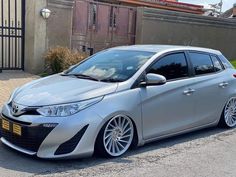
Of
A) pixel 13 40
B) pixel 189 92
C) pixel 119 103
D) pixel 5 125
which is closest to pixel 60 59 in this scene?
pixel 13 40

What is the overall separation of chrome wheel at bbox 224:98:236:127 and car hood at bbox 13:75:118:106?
109 inches

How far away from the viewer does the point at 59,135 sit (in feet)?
15.6

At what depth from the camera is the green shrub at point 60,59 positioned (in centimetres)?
1161

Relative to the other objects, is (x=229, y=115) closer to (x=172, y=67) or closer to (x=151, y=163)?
(x=172, y=67)

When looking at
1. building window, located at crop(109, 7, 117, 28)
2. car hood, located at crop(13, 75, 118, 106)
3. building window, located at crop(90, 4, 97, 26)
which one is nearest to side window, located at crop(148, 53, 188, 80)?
car hood, located at crop(13, 75, 118, 106)

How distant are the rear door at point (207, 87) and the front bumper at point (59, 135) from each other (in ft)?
7.16

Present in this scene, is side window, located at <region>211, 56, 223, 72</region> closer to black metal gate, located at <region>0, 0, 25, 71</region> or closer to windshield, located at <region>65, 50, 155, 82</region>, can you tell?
windshield, located at <region>65, 50, 155, 82</region>

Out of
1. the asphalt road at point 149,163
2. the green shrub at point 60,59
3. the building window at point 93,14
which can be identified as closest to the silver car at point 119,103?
the asphalt road at point 149,163

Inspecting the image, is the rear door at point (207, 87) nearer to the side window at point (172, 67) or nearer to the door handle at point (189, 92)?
the door handle at point (189, 92)

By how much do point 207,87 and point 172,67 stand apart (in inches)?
33.3

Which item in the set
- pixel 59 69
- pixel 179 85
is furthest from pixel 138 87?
pixel 59 69

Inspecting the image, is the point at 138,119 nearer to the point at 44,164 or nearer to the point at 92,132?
the point at 92,132

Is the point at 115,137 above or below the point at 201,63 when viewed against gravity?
below

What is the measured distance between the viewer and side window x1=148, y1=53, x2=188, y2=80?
6.03 metres
